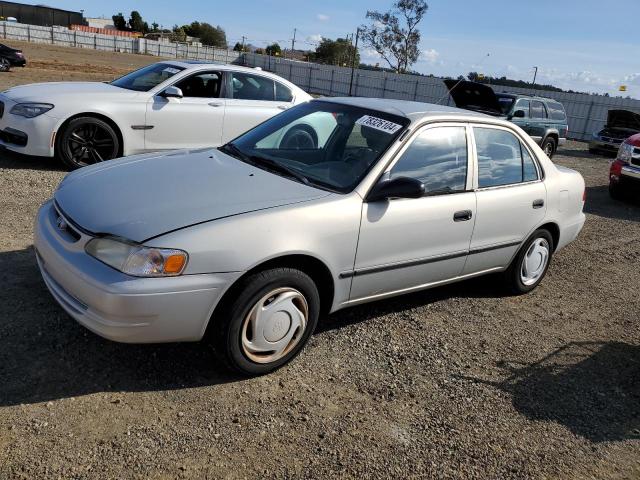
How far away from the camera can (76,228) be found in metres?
3.11

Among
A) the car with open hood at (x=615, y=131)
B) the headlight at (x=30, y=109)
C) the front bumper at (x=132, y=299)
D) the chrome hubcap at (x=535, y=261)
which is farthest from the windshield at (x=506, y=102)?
the front bumper at (x=132, y=299)

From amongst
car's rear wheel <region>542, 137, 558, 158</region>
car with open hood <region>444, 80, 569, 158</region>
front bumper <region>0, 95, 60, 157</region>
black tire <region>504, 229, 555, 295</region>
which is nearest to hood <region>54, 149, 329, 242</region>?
black tire <region>504, 229, 555, 295</region>

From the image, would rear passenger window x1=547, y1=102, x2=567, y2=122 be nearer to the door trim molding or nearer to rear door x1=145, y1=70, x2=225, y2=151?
rear door x1=145, y1=70, x2=225, y2=151

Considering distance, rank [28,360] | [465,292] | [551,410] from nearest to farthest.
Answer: [28,360] → [551,410] → [465,292]

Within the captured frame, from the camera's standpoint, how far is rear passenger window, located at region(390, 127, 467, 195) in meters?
3.86

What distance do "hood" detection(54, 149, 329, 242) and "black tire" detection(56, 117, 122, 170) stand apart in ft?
11.6

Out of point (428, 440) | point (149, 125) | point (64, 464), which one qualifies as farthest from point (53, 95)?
point (428, 440)

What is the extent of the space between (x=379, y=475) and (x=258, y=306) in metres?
1.08

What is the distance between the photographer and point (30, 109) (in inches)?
270

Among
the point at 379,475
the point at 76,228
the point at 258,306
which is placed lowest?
the point at 379,475

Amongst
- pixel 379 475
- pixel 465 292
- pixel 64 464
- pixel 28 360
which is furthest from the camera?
pixel 465 292

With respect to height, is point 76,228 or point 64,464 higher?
point 76,228

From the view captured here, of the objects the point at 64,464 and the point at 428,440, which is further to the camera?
the point at 428,440

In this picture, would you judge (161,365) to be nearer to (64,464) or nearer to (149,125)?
(64,464)
